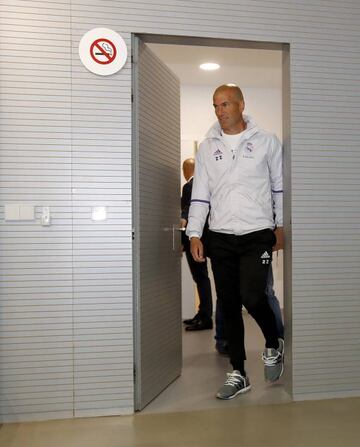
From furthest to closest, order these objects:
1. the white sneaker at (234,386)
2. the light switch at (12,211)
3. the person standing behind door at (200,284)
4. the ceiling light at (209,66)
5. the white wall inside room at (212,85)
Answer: the ceiling light at (209,66)
the white wall inside room at (212,85)
the person standing behind door at (200,284)
the white sneaker at (234,386)
the light switch at (12,211)

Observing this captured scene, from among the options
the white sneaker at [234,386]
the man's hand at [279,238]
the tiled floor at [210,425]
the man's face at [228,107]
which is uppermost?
the man's face at [228,107]

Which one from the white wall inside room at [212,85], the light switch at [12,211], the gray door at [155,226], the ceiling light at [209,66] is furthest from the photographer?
the ceiling light at [209,66]

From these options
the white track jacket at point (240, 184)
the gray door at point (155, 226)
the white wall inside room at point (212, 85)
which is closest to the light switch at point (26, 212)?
the gray door at point (155, 226)

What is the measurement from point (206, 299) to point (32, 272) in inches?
89.0

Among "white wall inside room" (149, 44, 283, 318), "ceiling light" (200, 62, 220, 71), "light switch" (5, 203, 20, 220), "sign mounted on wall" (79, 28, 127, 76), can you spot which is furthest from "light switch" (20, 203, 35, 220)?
"ceiling light" (200, 62, 220, 71)

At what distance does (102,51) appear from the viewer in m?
2.39

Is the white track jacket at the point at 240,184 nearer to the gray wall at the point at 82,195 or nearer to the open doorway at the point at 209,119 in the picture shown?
the gray wall at the point at 82,195

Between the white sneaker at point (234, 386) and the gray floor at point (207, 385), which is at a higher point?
the white sneaker at point (234, 386)

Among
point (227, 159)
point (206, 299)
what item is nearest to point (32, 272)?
point (227, 159)

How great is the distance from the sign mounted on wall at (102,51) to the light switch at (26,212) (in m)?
0.74

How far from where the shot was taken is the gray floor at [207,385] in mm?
2526

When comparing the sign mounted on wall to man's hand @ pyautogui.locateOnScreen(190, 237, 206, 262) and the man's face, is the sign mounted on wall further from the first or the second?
man's hand @ pyautogui.locateOnScreen(190, 237, 206, 262)

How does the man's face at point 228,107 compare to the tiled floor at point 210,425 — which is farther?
the man's face at point 228,107

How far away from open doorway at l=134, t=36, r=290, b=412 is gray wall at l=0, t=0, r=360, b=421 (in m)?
0.19
